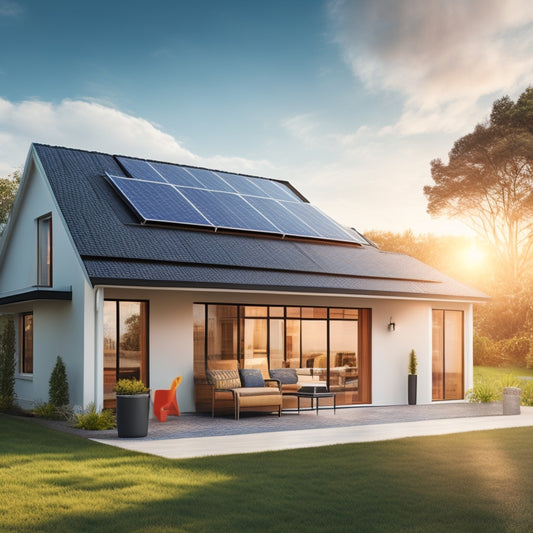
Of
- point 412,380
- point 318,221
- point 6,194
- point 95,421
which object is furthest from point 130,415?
point 6,194

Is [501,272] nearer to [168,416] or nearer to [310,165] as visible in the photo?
[310,165]

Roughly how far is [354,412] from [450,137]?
25683 mm

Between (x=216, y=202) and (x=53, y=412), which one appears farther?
(x=216, y=202)

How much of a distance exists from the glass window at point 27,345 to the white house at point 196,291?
0.06 meters

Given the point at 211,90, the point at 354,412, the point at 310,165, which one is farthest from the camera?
the point at 310,165

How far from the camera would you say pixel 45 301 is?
52.1 feet

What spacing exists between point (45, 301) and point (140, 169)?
5397 mm

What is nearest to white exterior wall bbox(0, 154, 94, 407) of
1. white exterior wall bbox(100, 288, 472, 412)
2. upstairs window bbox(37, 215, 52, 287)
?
upstairs window bbox(37, 215, 52, 287)

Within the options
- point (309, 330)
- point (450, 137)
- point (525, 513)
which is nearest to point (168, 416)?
point (309, 330)

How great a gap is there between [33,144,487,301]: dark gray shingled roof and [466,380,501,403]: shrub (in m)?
2.41

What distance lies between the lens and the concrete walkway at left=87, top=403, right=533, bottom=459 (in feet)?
35.6

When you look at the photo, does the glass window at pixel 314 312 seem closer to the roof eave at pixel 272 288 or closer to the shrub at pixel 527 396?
the roof eave at pixel 272 288

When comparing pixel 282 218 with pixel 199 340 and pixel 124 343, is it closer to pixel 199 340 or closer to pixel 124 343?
pixel 199 340

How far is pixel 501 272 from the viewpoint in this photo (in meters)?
39.0
